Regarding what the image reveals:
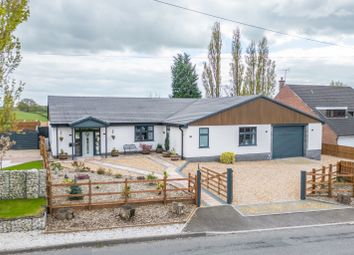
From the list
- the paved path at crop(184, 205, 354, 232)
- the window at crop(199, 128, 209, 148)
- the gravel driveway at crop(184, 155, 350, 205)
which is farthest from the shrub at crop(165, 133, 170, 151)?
the paved path at crop(184, 205, 354, 232)

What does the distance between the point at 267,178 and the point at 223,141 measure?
636 centimetres

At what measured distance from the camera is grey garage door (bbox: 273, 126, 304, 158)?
1041 inches

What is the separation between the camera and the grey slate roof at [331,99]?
31.3 m

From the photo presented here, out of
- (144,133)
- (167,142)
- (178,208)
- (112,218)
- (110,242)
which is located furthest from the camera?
(144,133)

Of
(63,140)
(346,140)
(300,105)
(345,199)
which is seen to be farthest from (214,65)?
(345,199)

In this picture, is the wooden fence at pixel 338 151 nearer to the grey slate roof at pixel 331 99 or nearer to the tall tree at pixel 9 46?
the grey slate roof at pixel 331 99

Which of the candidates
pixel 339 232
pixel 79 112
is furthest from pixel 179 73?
pixel 339 232

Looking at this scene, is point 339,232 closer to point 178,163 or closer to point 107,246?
→ point 107,246

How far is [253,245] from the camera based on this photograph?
945 centimetres

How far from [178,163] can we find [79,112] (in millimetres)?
9987

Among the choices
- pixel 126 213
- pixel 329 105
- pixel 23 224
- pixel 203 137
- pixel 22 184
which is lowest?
pixel 23 224

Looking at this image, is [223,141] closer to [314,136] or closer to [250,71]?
[314,136]

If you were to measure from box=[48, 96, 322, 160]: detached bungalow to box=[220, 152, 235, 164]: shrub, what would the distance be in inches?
24.8

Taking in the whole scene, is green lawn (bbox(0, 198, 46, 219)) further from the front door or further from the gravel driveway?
the front door
